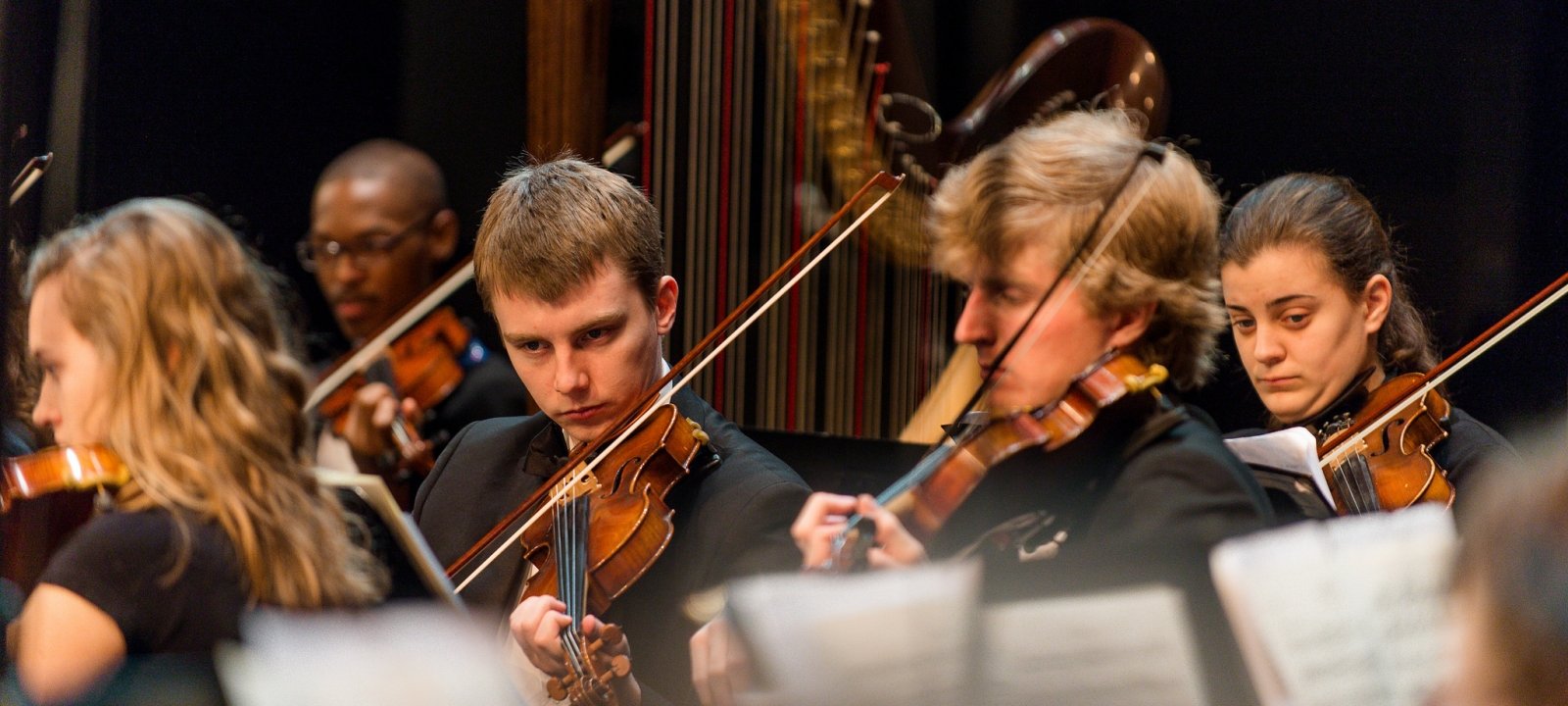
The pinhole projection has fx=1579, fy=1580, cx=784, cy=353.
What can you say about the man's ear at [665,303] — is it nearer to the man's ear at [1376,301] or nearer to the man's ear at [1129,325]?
the man's ear at [1129,325]

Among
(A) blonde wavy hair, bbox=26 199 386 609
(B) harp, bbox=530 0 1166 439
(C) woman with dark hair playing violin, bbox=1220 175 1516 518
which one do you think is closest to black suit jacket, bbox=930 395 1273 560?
(B) harp, bbox=530 0 1166 439

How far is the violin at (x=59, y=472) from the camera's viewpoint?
72.7 inches

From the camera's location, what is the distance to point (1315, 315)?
2.32m

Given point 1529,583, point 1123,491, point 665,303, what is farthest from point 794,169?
point 1529,583

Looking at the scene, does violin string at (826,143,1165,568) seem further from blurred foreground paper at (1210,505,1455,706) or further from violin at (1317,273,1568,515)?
violin at (1317,273,1568,515)

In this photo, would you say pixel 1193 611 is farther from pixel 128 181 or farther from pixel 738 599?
pixel 128 181

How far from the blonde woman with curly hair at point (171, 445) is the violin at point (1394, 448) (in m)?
1.32

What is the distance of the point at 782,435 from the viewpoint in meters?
2.23

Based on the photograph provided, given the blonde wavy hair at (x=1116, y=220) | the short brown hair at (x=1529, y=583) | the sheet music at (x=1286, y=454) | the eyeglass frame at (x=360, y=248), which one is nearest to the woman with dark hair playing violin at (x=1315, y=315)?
the sheet music at (x=1286, y=454)

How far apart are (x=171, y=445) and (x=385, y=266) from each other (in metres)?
0.42

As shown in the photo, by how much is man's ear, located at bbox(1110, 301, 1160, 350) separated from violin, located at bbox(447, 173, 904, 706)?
21.2 inches

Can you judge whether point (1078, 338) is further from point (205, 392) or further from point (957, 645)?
point (205, 392)

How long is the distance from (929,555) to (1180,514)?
11.4 inches

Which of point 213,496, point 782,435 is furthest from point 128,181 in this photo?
point 782,435
